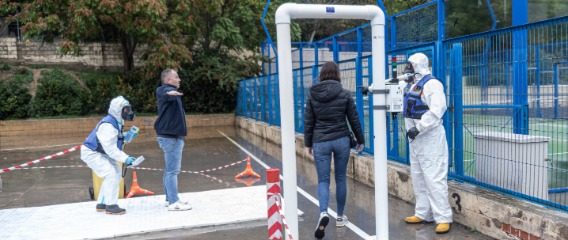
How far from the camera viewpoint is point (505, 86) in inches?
200

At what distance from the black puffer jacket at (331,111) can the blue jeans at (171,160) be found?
190 centimetres

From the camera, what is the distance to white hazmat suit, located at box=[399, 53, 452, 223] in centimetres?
504

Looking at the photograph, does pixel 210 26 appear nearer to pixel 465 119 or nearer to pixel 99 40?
pixel 99 40

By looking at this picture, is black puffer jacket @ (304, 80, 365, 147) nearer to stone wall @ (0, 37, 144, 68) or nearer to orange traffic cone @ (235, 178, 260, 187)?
orange traffic cone @ (235, 178, 260, 187)

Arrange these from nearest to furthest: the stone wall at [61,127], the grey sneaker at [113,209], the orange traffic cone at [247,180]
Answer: the grey sneaker at [113,209] → the orange traffic cone at [247,180] → the stone wall at [61,127]

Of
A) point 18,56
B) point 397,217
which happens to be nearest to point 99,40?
point 18,56

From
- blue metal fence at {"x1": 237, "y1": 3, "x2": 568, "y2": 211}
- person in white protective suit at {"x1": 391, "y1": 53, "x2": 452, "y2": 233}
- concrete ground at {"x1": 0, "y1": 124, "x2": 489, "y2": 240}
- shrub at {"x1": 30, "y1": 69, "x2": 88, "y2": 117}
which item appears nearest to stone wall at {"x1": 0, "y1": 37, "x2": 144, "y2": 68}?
shrub at {"x1": 30, "y1": 69, "x2": 88, "y2": 117}

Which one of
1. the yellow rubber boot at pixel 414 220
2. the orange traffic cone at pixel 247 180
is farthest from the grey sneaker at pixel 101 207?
the yellow rubber boot at pixel 414 220

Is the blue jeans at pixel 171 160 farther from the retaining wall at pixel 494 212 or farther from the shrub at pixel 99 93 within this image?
the shrub at pixel 99 93

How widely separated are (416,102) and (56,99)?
20.6m

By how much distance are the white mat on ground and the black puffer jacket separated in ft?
4.91

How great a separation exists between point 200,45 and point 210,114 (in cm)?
413

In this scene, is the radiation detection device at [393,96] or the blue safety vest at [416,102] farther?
the blue safety vest at [416,102]

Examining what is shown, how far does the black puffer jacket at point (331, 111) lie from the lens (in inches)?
204
